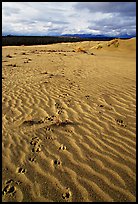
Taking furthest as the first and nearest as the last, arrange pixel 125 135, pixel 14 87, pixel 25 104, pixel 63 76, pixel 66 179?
pixel 63 76, pixel 14 87, pixel 25 104, pixel 125 135, pixel 66 179

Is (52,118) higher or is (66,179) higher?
(52,118)

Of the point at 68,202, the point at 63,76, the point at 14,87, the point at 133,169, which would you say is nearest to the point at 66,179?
the point at 68,202

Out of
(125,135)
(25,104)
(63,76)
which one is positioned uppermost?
(63,76)

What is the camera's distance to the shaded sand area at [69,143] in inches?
131

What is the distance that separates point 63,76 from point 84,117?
4.67 metres

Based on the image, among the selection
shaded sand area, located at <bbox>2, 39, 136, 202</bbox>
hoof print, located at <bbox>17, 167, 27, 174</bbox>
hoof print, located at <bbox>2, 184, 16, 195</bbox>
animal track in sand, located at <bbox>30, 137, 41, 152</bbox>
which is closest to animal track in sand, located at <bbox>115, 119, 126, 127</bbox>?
shaded sand area, located at <bbox>2, 39, 136, 202</bbox>

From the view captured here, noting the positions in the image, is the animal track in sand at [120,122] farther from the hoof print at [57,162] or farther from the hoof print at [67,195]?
the hoof print at [67,195]

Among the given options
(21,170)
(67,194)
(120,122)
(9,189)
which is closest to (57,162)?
(21,170)

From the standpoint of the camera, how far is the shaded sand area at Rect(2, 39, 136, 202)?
332cm

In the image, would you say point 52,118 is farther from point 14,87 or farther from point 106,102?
point 14,87

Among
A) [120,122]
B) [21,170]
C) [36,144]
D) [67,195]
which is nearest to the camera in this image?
[67,195]

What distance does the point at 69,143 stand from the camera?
174 inches

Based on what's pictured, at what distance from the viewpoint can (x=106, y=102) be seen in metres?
6.52

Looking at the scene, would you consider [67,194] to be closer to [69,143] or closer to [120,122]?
[69,143]
